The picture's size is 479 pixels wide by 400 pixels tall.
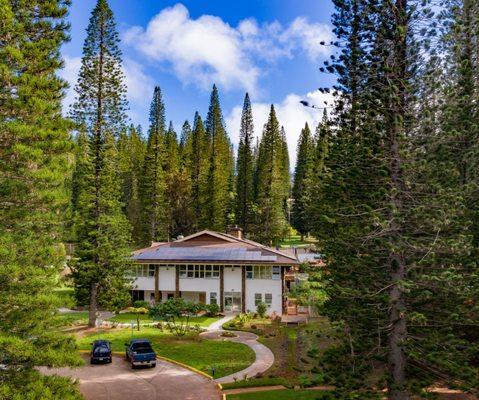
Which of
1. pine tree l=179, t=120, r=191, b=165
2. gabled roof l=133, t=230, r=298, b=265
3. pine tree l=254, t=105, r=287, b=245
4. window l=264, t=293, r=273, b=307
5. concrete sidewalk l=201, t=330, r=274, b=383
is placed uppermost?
pine tree l=179, t=120, r=191, b=165

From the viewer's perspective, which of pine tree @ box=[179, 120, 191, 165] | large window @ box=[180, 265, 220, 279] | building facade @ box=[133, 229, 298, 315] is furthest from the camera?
pine tree @ box=[179, 120, 191, 165]

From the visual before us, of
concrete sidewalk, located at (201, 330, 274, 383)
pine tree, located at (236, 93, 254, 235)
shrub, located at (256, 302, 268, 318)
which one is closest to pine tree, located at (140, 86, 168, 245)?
pine tree, located at (236, 93, 254, 235)

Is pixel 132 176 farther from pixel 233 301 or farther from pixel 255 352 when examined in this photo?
pixel 255 352

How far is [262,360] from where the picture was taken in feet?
79.6

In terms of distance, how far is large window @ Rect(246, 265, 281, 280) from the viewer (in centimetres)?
3875

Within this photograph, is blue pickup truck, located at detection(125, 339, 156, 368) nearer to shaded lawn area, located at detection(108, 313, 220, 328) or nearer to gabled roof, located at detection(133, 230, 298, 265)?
shaded lawn area, located at detection(108, 313, 220, 328)

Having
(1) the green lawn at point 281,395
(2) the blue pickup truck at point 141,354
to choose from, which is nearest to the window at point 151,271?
(2) the blue pickup truck at point 141,354

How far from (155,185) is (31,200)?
42.5m

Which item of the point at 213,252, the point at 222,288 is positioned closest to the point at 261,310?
the point at 222,288

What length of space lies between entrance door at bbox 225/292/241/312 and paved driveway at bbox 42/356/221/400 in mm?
15783

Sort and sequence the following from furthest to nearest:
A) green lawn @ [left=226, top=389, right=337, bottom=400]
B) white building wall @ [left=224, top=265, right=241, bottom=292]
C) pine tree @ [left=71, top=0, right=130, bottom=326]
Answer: white building wall @ [left=224, top=265, right=241, bottom=292]
pine tree @ [left=71, top=0, right=130, bottom=326]
green lawn @ [left=226, top=389, right=337, bottom=400]

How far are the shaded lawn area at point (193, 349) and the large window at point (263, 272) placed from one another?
10.6 metres

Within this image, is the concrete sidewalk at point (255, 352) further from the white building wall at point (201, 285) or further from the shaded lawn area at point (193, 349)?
the white building wall at point (201, 285)

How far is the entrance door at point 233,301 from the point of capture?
39638mm
